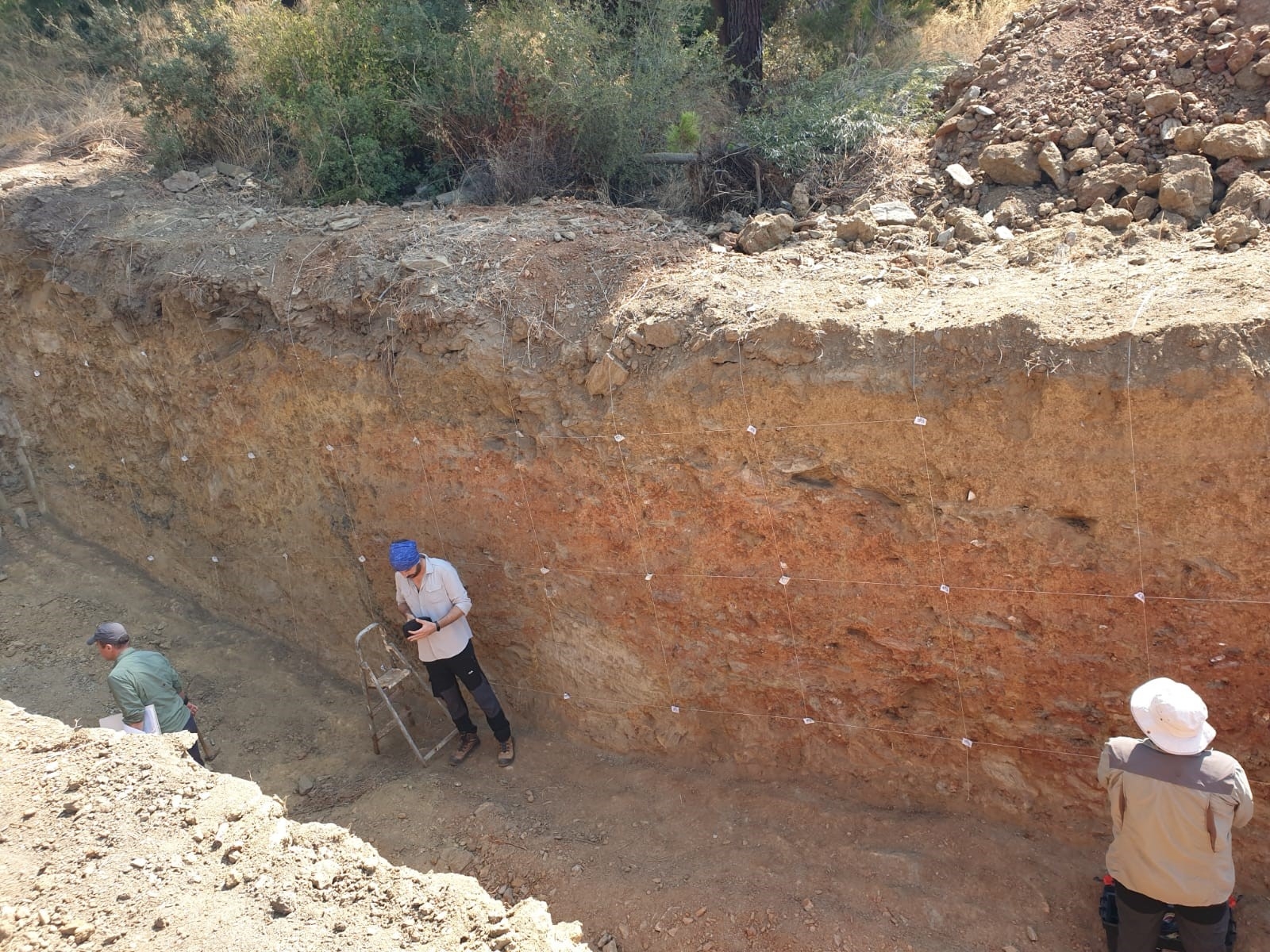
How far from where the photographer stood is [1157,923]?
3.38 metres

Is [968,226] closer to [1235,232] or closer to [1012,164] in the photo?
[1012,164]

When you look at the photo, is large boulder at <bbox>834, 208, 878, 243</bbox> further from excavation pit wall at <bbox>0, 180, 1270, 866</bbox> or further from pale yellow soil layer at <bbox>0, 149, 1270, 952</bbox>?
excavation pit wall at <bbox>0, 180, 1270, 866</bbox>

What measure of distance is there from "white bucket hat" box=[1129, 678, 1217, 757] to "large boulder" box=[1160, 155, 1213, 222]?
276 cm

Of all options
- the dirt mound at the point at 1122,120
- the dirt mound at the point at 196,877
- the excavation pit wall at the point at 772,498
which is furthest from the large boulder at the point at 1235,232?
the dirt mound at the point at 196,877

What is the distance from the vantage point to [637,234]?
5.69m

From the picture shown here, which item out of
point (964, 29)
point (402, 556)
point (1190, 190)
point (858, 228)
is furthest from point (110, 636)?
point (964, 29)

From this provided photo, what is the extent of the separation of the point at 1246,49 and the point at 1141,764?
425cm

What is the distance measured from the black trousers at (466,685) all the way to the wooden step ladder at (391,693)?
268 millimetres

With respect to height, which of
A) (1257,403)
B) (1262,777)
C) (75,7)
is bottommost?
(1262,777)

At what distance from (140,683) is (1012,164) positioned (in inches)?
219

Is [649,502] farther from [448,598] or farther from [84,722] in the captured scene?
[84,722]

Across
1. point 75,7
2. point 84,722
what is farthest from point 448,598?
point 75,7

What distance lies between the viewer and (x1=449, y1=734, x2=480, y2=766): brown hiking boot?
549 cm

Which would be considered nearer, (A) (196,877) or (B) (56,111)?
(A) (196,877)
